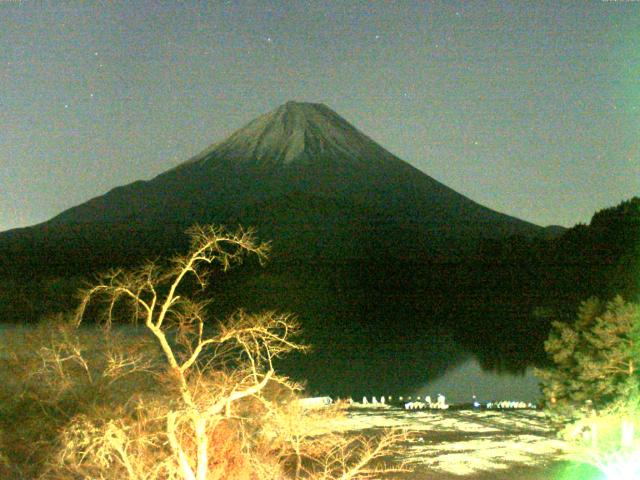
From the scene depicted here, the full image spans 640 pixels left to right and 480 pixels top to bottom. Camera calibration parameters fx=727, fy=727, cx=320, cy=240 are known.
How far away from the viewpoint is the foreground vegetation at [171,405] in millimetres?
5113

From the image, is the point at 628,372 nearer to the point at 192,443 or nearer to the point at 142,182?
the point at 192,443

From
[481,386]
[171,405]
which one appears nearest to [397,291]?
[481,386]

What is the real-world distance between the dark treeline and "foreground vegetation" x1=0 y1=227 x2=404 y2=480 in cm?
756

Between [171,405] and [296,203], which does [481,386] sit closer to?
[171,405]

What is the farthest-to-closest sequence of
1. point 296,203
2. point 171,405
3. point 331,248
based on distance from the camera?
point 296,203 → point 331,248 → point 171,405

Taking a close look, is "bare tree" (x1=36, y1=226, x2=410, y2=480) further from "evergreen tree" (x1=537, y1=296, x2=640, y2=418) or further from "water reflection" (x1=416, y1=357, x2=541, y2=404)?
"water reflection" (x1=416, y1=357, x2=541, y2=404)

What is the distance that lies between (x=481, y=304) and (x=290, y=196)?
39820mm

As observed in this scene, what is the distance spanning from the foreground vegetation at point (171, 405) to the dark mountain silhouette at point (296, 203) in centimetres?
5483

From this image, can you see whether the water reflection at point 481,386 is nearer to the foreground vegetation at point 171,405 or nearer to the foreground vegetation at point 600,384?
the foreground vegetation at point 600,384

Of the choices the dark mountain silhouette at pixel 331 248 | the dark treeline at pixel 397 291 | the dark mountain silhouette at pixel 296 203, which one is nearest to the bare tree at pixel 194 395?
the dark treeline at pixel 397 291

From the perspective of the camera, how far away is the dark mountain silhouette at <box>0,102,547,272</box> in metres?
73.0

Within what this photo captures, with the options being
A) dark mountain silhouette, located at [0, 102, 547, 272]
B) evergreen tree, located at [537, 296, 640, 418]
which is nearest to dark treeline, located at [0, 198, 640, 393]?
dark mountain silhouette, located at [0, 102, 547, 272]

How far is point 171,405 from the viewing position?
5199 mm

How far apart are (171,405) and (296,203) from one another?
76.2 meters
